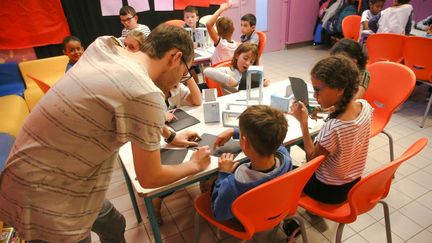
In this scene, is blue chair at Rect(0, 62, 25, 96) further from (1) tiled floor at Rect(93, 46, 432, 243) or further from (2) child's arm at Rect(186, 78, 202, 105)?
(2) child's arm at Rect(186, 78, 202, 105)

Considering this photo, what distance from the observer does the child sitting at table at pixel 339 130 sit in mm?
1301

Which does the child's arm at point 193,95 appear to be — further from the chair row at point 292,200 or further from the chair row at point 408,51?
the chair row at point 408,51

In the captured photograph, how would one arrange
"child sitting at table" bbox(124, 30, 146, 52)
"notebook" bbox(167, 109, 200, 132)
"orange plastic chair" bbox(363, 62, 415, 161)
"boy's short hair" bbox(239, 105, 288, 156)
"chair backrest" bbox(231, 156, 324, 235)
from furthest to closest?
"orange plastic chair" bbox(363, 62, 415, 161) < "notebook" bbox(167, 109, 200, 132) < "child sitting at table" bbox(124, 30, 146, 52) < "boy's short hair" bbox(239, 105, 288, 156) < "chair backrest" bbox(231, 156, 324, 235)

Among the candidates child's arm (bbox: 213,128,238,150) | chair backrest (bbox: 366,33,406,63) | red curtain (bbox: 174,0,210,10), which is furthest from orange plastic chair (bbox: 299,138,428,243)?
red curtain (bbox: 174,0,210,10)

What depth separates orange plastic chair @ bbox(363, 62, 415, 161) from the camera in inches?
75.4

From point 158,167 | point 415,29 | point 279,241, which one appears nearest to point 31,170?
point 158,167

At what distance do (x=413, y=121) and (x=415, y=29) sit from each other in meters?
1.61

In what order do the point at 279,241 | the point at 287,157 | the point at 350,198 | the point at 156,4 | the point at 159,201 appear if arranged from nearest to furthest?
the point at 350,198 < the point at 287,157 < the point at 279,241 < the point at 159,201 < the point at 156,4

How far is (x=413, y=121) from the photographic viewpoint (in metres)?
3.04

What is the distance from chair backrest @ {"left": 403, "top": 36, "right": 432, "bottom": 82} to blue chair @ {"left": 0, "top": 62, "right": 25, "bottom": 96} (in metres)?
4.57

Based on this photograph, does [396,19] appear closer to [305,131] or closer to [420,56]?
[420,56]

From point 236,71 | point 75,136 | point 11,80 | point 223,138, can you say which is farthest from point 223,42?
point 11,80

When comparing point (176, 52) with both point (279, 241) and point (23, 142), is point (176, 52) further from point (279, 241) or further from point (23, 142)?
point (279, 241)

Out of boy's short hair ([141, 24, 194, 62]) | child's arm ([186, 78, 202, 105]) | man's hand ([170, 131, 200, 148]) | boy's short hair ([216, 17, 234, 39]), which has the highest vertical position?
boy's short hair ([141, 24, 194, 62])
